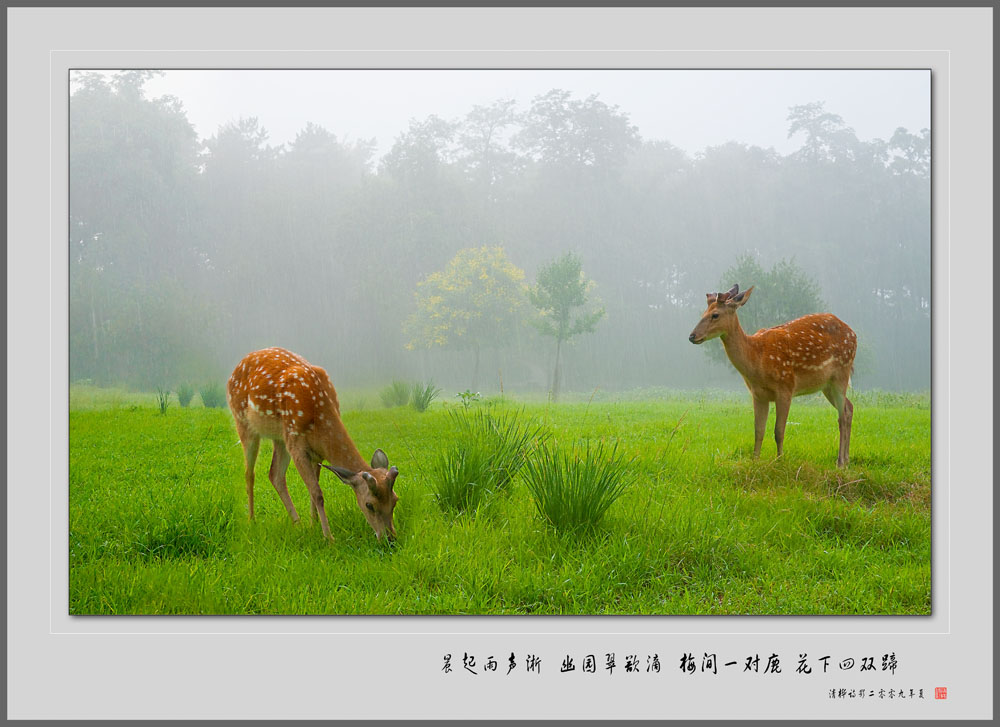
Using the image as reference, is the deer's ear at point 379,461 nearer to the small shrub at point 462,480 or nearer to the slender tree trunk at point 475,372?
the small shrub at point 462,480

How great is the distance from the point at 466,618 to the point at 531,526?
1.67 ft

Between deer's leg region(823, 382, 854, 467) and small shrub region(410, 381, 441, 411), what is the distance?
89.3 inches

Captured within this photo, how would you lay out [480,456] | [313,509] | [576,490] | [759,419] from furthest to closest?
[759,419] < [480,456] < [313,509] < [576,490]

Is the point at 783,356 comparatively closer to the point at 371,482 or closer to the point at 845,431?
the point at 845,431

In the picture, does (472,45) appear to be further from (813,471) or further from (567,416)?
(813,471)

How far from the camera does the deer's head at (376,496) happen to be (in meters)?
2.89

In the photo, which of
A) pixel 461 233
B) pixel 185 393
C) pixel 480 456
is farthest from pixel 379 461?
pixel 461 233

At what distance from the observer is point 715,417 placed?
3654mm

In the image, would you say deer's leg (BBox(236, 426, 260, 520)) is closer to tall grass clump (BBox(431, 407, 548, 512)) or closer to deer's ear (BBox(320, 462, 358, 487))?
→ deer's ear (BBox(320, 462, 358, 487))

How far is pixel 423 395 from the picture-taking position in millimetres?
3414

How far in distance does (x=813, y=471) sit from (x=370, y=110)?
10.2ft

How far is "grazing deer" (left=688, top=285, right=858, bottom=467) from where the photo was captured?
359 centimetres

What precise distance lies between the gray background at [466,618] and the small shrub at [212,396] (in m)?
0.65

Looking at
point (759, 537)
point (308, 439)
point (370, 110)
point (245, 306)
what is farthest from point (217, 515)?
point (759, 537)
